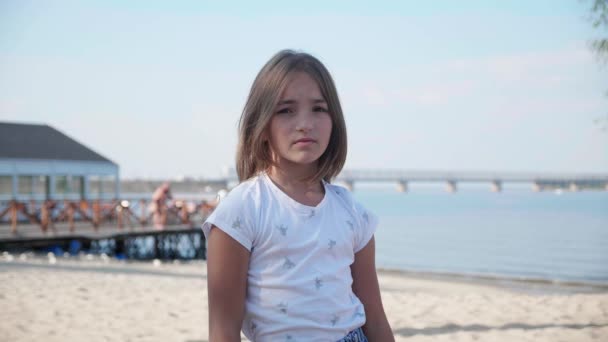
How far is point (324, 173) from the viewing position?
2.02 metres

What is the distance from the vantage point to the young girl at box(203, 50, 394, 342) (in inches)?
70.2

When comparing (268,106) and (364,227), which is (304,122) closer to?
(268,106)

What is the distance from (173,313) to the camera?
779 centimetres

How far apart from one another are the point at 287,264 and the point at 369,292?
0.36 meters

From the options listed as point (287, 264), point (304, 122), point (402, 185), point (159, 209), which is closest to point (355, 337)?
point (287, 264)

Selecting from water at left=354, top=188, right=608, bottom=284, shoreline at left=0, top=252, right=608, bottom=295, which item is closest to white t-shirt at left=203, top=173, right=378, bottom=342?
shoreline at left=0, top=252, right=608, bottom=295

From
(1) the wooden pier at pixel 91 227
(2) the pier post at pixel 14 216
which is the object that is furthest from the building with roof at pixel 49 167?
(2) the pier post at pixel 14 216

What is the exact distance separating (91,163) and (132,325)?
24.0 m

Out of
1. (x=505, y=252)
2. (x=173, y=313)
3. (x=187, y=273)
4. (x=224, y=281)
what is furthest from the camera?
(x=505, y=252)

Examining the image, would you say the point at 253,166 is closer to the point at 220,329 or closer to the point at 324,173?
the point at 324,173

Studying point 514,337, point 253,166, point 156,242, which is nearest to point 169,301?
point 514,337

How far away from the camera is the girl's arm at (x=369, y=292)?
2.03m

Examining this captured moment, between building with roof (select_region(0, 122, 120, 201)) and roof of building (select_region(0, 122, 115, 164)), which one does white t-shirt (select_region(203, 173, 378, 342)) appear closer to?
building with roof (select_region(0, 122, 120, 201))

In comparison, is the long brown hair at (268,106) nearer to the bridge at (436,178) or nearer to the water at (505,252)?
the water at (505,252)
